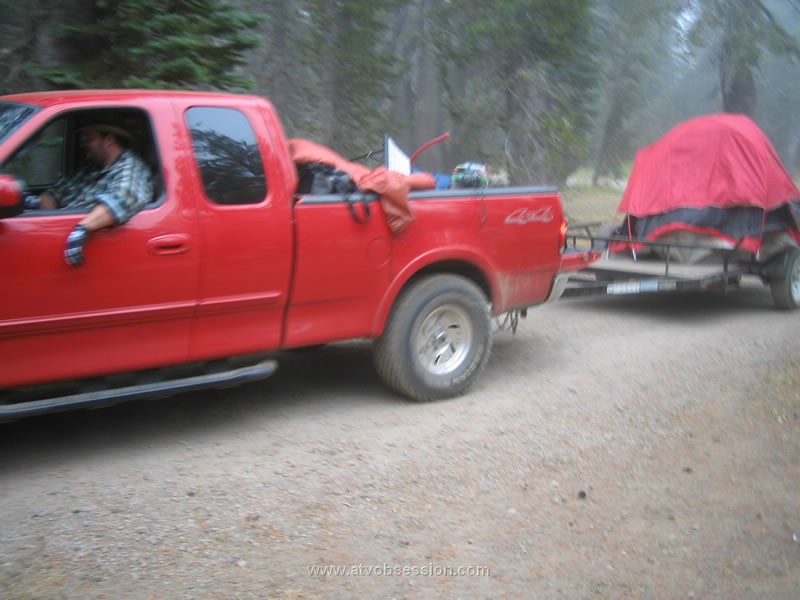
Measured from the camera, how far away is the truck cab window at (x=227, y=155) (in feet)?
15.9

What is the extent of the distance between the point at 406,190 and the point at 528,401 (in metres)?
1.83

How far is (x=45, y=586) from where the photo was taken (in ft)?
11.1

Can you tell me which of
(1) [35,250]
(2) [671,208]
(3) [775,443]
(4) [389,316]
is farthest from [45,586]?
(2) [671,208]

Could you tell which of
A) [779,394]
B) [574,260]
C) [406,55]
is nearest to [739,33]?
[406,55]

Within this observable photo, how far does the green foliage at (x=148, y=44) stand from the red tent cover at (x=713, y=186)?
16.8 feet

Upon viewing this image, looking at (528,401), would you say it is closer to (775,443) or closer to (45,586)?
(775,443)

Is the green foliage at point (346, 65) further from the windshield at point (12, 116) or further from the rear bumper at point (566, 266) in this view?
the windshield at point (12, 116)

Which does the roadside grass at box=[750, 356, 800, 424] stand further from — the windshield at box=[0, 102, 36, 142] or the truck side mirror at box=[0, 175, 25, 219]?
the windshield at box=[0, 102, 36, 142]

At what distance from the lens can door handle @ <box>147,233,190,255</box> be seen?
4562 mm

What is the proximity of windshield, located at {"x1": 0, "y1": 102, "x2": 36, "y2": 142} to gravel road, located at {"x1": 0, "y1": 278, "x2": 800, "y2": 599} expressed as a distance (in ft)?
6.10

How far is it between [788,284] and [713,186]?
54.3 inches

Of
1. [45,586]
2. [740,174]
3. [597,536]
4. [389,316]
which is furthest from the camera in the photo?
[740,174]

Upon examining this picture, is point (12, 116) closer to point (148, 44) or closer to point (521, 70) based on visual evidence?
point (148, 44)

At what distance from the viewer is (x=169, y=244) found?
181 inches
